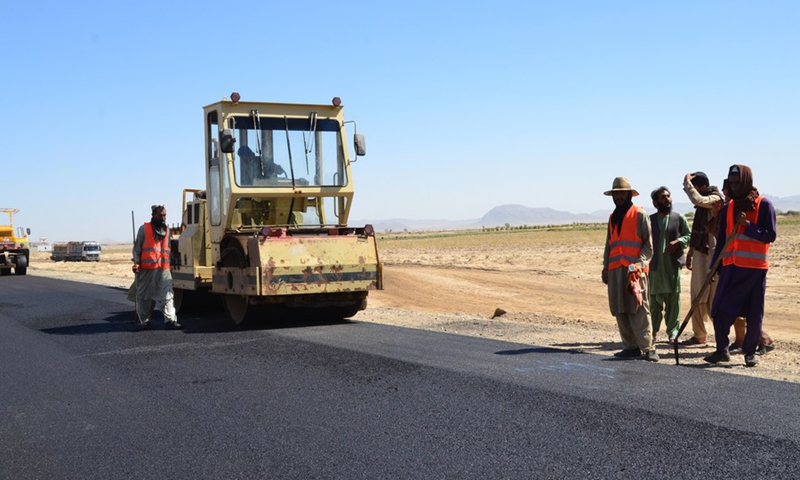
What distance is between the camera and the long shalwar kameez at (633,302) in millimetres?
8305

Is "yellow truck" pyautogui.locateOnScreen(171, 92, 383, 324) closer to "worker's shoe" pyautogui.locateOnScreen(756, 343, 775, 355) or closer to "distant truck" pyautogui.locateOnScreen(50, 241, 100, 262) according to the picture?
"worker's shoe" pyautogui.locateOnScreen(756, 343, 775, 355)

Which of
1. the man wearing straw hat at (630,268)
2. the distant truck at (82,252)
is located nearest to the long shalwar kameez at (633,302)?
the man wearing straw hat at (630,268)

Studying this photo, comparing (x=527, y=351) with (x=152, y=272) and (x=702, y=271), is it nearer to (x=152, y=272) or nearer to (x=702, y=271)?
(x=702, y=271)

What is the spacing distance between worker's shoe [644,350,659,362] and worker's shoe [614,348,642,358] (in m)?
0.18

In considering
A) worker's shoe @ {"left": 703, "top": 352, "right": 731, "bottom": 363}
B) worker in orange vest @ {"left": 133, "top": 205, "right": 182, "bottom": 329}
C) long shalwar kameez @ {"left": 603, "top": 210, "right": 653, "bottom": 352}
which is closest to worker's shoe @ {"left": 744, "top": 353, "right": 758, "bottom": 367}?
worker's shoe @ {"left": 703, "top": 352, "right": 731, "bottom": 363}

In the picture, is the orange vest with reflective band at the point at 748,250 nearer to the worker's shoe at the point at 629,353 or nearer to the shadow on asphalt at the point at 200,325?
the worker's shoe at the point at 629,353

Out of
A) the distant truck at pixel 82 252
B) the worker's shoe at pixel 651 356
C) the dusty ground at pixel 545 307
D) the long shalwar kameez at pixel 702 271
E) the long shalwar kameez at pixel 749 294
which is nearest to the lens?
the long shalwar kameez at pixel 749 294

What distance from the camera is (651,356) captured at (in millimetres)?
8094

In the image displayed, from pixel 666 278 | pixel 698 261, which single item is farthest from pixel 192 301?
pixel 698 261

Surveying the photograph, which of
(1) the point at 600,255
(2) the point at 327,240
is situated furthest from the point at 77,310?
(1) the point at 600,255

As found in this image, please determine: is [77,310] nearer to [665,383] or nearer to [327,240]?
[327,240]

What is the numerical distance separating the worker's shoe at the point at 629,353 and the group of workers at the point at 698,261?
1 cm

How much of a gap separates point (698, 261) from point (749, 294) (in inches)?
62.2

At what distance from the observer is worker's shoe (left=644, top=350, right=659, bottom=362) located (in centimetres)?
808
